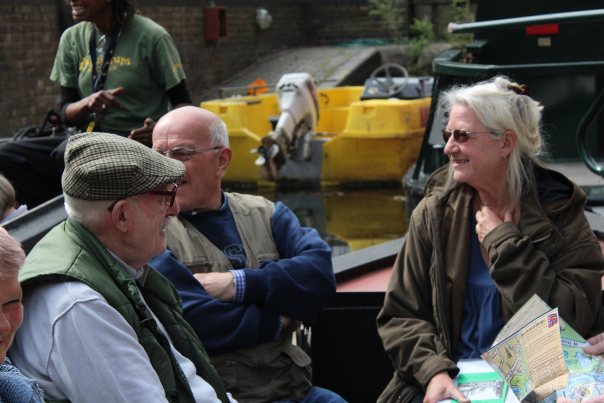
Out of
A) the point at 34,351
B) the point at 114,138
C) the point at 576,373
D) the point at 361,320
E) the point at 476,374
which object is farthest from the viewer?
the point at 361,320

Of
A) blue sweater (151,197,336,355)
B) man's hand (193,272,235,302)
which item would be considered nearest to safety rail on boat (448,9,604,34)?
blue sweater (151,197,336,355)

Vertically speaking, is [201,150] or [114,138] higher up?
[114,138]

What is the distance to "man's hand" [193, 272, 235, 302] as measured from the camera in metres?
2.31

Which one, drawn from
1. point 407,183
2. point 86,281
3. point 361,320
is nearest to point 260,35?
point 407,183

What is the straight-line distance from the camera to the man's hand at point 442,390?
216 centimetres

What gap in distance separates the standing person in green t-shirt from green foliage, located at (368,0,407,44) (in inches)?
598

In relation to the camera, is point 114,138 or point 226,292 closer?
point 114,138

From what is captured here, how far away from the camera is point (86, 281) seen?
1.62 meters

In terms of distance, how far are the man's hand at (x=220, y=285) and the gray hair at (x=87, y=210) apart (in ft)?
2.05

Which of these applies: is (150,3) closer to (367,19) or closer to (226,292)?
(367,19)

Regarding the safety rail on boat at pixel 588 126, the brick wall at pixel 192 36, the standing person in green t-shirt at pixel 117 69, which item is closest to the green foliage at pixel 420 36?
the brick wall at pixel 192 36

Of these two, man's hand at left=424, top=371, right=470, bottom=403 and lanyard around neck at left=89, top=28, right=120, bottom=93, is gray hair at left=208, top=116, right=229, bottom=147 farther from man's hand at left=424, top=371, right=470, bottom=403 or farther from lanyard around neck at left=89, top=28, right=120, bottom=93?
lanyard around neck at left=89, top=28, right=120, bottom=93

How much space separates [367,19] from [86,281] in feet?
61.7

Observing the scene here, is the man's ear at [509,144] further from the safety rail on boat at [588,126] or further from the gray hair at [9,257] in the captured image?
the gray hair at [9,257]
